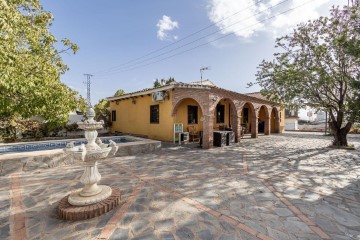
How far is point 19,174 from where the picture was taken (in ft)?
20.1

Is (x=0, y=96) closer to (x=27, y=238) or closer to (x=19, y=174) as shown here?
(x=19, y=174)

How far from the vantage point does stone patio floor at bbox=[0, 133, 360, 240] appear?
3158 mm

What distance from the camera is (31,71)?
5.87 meters

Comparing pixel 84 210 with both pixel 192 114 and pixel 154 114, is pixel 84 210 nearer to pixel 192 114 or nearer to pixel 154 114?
pixel 154 114

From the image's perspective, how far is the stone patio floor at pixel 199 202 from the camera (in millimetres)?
3158

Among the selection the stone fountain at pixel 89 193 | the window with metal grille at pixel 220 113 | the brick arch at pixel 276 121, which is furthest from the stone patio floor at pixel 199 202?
the brick arch at pixel 276 121

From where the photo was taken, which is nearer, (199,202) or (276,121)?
(199,202)

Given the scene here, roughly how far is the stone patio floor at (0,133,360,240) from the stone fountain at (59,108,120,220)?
16 cm

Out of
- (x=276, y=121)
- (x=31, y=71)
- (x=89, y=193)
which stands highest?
(x=31, y=71)

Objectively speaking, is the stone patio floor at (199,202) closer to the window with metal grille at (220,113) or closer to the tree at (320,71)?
the tree at (320,71)

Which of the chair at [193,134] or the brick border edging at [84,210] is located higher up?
the chair at [193,134]

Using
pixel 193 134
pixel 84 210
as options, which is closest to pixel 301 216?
pixel 84 210

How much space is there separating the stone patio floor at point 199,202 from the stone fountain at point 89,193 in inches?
A: 6.1

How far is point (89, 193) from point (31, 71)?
451 cm
